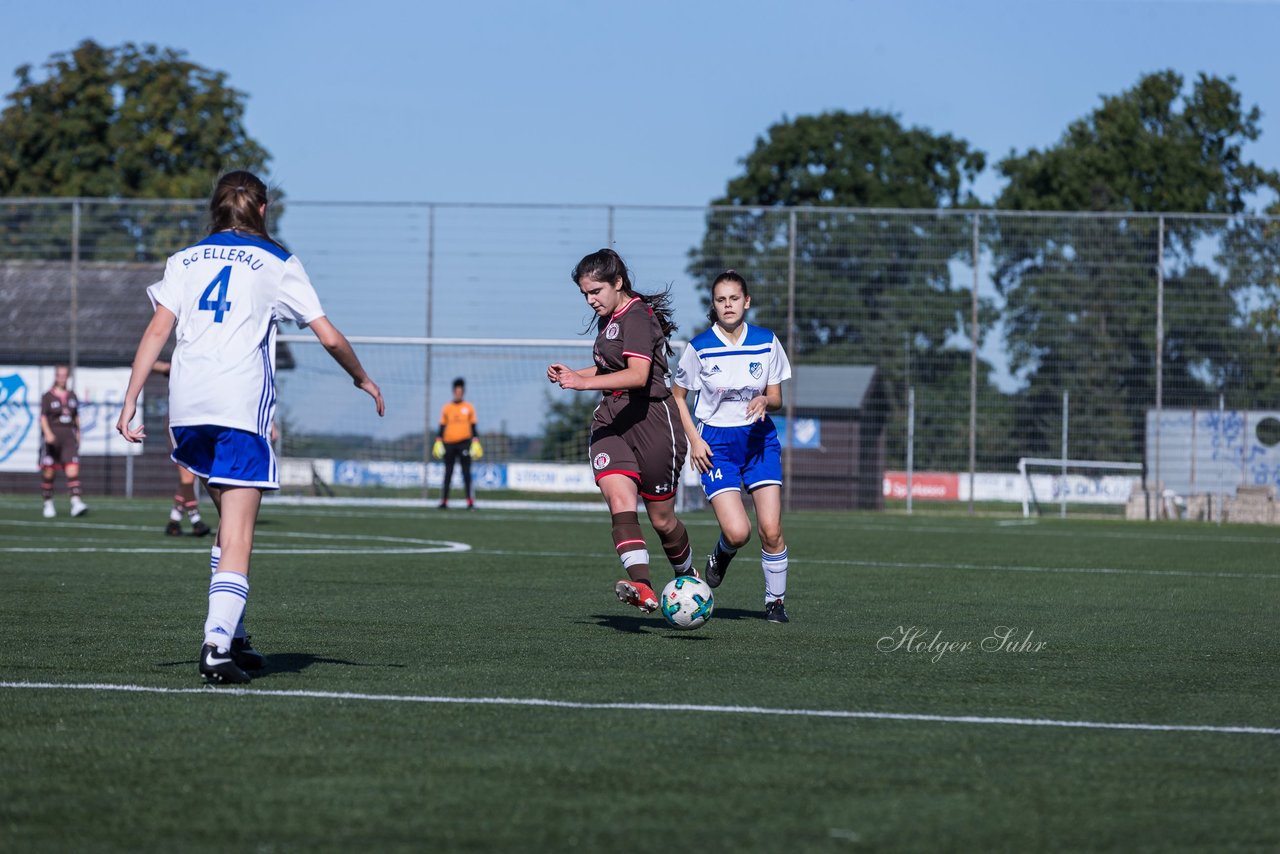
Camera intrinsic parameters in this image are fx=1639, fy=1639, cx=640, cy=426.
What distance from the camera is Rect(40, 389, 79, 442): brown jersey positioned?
21.2 m

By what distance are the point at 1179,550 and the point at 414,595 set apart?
10024 millimetres

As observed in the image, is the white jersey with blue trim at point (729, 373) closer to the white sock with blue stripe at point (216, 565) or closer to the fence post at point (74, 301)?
the white sock with blue stripe at point (216, 565)

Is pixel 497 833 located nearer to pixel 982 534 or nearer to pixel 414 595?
pixel 414 595

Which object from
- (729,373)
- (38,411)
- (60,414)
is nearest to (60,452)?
(60,414)

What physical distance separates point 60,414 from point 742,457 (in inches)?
582

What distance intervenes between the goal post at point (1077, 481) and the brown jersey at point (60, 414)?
15.0m

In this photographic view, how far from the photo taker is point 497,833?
3.57 meters

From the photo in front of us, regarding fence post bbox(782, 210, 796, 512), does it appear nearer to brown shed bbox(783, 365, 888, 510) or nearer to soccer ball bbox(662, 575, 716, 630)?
brown shed bbox(783, 365, 888, 510)

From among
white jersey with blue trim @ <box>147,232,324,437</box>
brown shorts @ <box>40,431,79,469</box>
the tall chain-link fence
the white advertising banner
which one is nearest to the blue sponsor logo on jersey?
the white advertising banner

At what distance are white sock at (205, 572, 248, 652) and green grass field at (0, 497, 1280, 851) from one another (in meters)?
0.19

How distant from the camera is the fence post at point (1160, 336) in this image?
88.2ft

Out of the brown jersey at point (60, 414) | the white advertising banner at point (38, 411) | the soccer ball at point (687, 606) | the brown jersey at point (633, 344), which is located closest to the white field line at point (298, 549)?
the brown jersey at point (60, 414)

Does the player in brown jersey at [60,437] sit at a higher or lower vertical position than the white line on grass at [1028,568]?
higher

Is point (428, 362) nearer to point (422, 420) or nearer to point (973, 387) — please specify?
point (422, 420)
